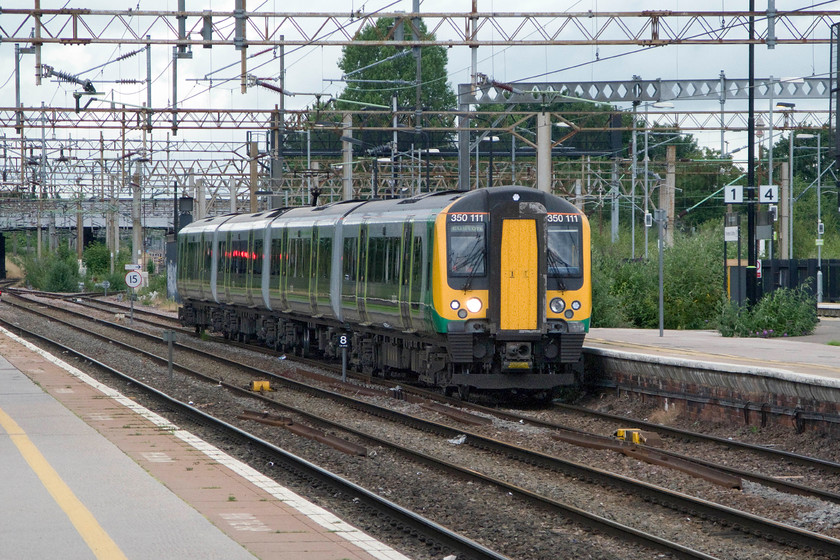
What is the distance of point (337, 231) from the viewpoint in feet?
78.1

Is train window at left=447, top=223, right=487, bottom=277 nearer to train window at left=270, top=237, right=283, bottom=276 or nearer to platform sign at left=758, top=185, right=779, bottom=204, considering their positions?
train window at left=270, top=237, right=283, bottom=276

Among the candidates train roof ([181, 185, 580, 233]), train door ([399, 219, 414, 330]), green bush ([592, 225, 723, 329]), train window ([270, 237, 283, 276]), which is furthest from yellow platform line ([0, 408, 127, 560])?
green bush ([592, 225, 723, 329])

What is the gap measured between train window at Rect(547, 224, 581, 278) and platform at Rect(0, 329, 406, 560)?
6404 mm

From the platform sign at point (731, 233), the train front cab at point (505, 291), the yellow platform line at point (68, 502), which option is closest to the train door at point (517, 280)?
the train front cab at point (505, 291)

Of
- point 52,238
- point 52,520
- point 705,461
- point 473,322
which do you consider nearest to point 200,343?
point 473,322

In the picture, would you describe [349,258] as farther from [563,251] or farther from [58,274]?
[58,274]

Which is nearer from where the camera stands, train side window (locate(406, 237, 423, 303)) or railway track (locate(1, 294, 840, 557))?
railway track (locate(1, 294, 840, 557))

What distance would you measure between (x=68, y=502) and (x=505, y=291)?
32.1ft

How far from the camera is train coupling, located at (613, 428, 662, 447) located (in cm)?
1472

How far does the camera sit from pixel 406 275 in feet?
64.7

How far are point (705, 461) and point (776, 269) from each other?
25.5 meters

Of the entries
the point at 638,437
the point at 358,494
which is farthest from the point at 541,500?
the point at 638,437

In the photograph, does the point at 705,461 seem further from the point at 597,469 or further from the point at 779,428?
the point at 779,428

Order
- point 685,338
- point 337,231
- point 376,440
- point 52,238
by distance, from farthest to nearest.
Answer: point 52,238, point 685,338, point 337,231, point 376,440
